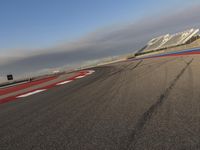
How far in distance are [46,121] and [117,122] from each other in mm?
1405

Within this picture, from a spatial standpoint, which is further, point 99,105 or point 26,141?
point 99,105

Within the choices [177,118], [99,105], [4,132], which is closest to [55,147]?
[4,132]

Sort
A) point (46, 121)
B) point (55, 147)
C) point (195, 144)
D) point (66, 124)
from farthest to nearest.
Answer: point (46, 121) < point (66, 124) < point (55, 147) < point (195, 144)

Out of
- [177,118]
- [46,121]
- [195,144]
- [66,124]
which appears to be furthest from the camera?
[46,121]

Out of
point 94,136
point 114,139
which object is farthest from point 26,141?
point 114,139

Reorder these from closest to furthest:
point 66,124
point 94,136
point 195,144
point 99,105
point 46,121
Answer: point 195,144
point 94,136
point 66,124
point 46,121
point 99,105

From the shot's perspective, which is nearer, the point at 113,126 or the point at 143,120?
the point at 113,126

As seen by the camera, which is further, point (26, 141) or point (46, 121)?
point (46, 121)

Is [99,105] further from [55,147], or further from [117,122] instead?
[55,147]

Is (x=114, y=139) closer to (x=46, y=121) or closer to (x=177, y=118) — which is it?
(x=177, y=118)

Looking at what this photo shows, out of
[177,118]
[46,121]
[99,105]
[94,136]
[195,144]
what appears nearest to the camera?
[195,144]

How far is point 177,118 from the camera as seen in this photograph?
4.03 m

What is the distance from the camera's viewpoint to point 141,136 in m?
3.32

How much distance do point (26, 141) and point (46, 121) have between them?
110 centimetres
